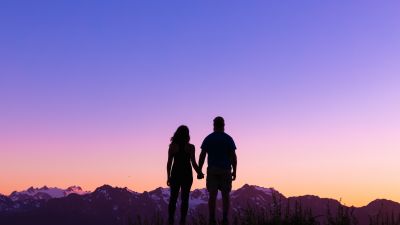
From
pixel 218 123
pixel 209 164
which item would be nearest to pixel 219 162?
pixel 209 164

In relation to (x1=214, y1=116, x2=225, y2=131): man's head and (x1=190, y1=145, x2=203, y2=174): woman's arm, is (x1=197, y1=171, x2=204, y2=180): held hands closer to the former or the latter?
(x1=190, y1=145, x2=203, y2=174): woman's arm

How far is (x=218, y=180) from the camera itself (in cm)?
1366

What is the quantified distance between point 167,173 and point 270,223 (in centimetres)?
372

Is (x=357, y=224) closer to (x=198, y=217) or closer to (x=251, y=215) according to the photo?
(x=251, y=215)

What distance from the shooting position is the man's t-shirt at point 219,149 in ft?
44.7

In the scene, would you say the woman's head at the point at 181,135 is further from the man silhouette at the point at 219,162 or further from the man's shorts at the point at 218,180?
the man's shorts at the point at 218,180

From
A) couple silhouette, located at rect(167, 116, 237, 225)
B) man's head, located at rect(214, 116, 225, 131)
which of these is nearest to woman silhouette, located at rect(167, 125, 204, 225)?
couple silhouette, located at rect(167, 116, 237, 225)

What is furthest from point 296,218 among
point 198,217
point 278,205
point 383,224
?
point 198,217

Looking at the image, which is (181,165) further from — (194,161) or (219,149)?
(219,149)

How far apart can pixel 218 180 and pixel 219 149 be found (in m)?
0.74

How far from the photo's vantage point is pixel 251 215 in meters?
11.3

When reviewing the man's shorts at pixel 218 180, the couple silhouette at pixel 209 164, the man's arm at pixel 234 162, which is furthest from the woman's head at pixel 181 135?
the man's arm at pixel 234 162

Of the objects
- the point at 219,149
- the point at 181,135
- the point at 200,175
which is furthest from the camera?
the point at 181,135

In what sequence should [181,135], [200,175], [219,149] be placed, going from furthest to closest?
[181,135]
[200,175]
[219,149]
